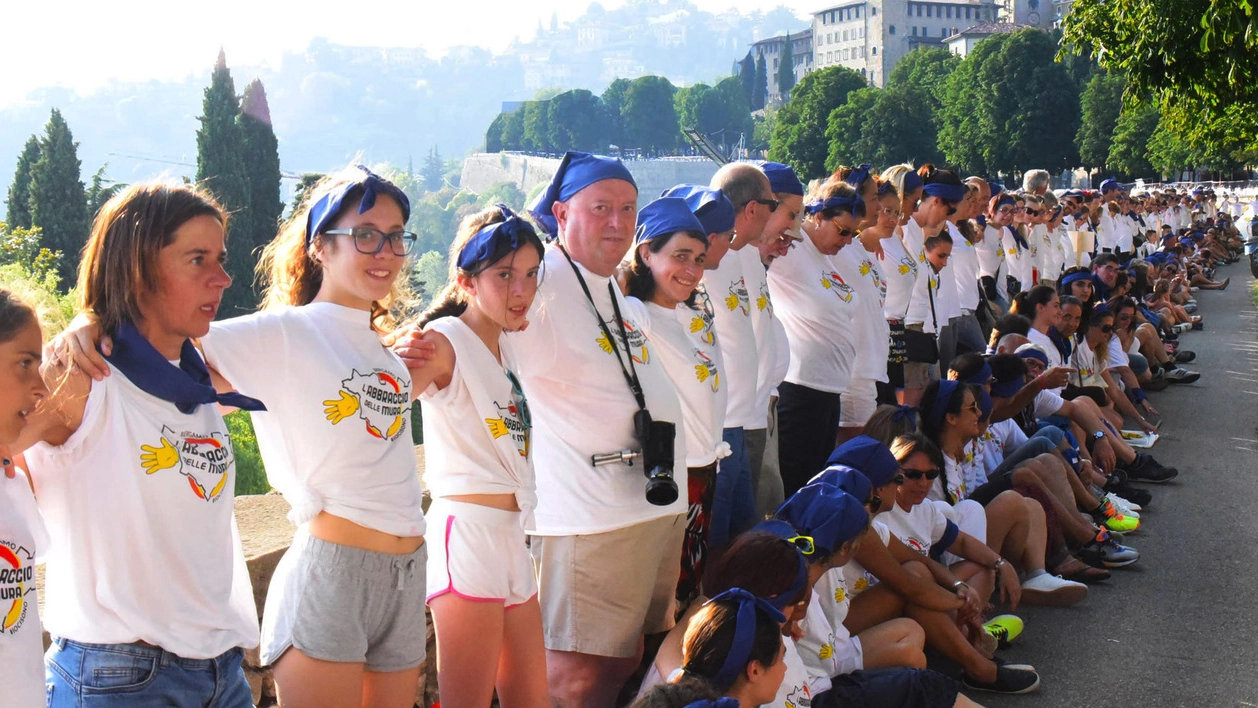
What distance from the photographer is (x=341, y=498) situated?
263 centimetres

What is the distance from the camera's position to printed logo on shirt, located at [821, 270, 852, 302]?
18.6 feet

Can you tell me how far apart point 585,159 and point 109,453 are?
188 centimetres

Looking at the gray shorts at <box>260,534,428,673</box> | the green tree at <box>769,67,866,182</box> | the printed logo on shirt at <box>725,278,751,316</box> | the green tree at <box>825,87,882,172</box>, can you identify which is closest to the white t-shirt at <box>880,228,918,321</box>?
the printed logo on shirt at <box>725,278,751,316</box>

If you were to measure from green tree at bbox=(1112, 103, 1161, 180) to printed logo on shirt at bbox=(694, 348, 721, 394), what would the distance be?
178 feet

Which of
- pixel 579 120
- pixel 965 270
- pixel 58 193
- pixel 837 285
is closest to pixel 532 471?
pixel 837 285

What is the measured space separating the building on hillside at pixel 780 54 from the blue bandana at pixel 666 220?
136 m

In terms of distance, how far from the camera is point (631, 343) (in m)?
3.65

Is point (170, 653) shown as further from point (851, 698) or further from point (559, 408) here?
point (851, 698)

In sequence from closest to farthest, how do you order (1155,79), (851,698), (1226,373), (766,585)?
(766,585) → (851,698) → (1155,79) → (1226,373)

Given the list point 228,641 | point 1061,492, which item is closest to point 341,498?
point 228,641

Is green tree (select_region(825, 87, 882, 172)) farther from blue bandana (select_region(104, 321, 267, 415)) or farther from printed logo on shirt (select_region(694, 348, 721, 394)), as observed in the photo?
blue bandana (select_region(104, 321, 267, 415))

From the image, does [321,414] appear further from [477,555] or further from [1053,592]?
[1053,592]

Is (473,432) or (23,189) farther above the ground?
(473,432)

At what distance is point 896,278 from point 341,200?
15.0 ft
